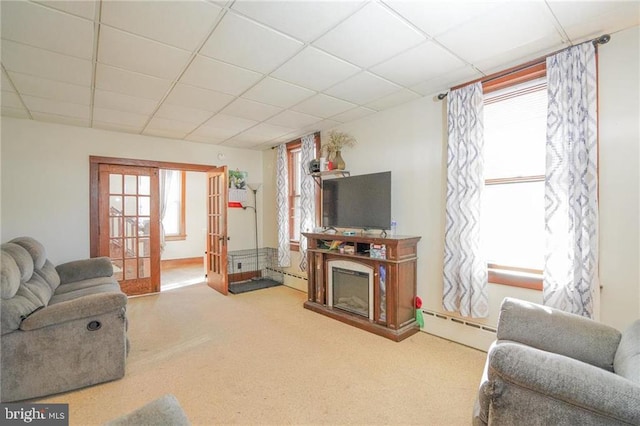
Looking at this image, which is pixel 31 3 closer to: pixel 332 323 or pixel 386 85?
pixel 386 85

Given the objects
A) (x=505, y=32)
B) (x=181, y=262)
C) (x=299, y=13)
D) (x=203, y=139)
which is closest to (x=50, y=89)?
(x=203, y=139)

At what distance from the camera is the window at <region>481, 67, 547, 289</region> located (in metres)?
2.46

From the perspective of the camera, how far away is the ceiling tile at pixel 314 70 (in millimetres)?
2347

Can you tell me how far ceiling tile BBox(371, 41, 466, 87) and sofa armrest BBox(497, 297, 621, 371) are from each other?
1894 millimetres

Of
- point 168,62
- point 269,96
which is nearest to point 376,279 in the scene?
point 269,96

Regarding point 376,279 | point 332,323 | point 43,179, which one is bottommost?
point 332,323

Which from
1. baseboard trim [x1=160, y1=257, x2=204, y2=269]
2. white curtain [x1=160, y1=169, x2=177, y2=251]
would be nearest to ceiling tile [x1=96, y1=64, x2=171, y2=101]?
white curtain [x1=160, y1=169, x2=177, y2=251]

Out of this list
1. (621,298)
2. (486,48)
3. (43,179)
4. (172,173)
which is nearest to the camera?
(621,298)

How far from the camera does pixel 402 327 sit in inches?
120

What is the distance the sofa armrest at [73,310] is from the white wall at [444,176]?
2849 mm

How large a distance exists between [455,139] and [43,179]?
5.06m

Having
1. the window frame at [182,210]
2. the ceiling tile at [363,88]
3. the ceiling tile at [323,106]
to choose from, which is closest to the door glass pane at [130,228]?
the window frame at [182,210]

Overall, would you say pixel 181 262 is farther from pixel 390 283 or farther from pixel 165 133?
pixel 390 283

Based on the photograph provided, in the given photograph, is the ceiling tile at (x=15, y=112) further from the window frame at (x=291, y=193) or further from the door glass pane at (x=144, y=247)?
the window frame at (x=291, y=193)
